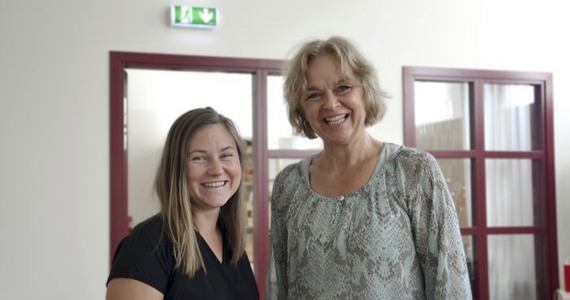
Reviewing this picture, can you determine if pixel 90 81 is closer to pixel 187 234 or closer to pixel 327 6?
pixel 327 6

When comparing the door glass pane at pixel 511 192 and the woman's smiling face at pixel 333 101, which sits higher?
the woman's smiling face at pixel 333 101

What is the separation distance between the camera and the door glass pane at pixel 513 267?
425 centimetres

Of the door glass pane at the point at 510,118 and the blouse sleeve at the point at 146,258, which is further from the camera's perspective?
the door glass pane at the point at 510,118

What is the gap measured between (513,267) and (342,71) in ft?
10.8

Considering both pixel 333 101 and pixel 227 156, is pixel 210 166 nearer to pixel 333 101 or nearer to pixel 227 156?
pixel 227 156

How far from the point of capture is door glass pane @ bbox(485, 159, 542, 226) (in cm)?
425

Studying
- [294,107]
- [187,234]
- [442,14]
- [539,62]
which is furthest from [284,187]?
[539,62]

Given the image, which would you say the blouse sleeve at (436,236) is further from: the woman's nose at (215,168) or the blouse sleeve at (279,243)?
the woman's nose at (215,168)

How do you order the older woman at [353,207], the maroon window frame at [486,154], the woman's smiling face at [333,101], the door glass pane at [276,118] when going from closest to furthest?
the older woman at [353,207], the woman's smiling face at [333,101], the door glass pane at [276,118], the maroon window frame at [486,154]

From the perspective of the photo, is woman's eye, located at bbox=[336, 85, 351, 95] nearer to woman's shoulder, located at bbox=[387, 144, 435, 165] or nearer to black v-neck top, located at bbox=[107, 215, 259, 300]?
woman's shoulder, located at bbox=[387, 144, 435, 165]

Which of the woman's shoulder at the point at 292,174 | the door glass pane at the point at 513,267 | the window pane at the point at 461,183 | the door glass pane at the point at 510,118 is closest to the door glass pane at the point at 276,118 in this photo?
the window pane at the point at 461,183

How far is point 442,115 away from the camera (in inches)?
165

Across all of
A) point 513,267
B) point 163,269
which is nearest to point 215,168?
point 163,269

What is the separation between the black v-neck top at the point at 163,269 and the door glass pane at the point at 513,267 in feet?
10.2
